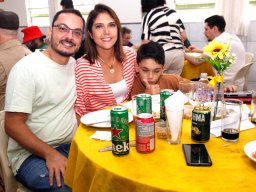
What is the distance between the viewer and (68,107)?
189 centimetres

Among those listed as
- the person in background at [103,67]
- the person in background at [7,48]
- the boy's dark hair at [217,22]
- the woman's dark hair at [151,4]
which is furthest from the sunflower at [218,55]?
the boy's dark hair at [217,22]

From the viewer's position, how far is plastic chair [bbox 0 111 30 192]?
1.71 metres

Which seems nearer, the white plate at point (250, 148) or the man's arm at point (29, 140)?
the white plate at point (250, 148)

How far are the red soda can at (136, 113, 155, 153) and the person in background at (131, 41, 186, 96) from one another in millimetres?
897

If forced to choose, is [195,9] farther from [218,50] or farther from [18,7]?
[218,50]

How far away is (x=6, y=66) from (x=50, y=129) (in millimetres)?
1093

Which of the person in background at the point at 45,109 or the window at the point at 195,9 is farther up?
the window at the point at 195,9

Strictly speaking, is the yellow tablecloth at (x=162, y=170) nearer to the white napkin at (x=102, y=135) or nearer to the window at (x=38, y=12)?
the white napkin at (x=102, y=135)

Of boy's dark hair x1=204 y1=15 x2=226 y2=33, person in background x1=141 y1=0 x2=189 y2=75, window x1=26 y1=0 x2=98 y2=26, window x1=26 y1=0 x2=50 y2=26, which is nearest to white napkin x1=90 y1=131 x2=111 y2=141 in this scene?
person in background x1=141 y1=0 x2=189 y2=75

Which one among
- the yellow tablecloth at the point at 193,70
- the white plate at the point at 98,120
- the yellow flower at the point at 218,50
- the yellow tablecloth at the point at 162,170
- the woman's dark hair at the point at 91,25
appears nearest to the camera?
the yellow tablecloth at the point at 162,170

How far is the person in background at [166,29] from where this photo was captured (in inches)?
140

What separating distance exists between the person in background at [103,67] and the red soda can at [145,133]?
2.98 feet

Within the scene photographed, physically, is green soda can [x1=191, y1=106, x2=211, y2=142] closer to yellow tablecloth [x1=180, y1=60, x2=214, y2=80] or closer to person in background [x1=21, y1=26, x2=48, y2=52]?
yellow tablecloth [x1=180, y1=60, x2=214, y2=80]

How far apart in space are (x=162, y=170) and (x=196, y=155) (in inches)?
6.9
